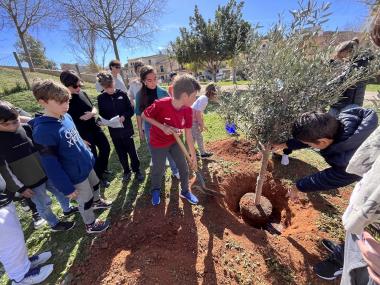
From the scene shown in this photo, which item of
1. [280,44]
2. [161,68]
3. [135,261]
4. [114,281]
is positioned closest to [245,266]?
[135,261]

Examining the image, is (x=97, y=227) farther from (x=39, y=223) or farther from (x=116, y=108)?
(x=116, y=108)

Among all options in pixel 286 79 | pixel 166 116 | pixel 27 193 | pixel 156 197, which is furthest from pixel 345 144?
pixel 27 193

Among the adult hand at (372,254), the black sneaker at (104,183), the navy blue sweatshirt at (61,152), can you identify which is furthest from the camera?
the black sneaker at (104,183)

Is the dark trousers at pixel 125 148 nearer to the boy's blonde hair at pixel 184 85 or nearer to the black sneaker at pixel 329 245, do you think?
the boy's blonde hair at pixel 184 85

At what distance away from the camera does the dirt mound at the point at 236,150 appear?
5.07 metres

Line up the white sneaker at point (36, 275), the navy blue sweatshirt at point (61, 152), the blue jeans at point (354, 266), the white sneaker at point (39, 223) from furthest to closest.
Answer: the white sneaker at point (39, 223) → the white sneaker at point (36, 275) → the navy blue sweatshirt at point (61, 152) → the blue jeans at point (354, 266)

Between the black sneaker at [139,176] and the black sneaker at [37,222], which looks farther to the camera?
the black sneaker at [139,176]

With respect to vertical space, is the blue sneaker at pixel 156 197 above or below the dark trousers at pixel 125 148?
below

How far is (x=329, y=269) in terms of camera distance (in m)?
2.65

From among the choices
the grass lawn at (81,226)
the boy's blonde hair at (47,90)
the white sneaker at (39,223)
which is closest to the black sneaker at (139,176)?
the grass lawn at (81,226)

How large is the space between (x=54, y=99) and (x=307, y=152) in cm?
493

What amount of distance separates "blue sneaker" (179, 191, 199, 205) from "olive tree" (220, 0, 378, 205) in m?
1.49

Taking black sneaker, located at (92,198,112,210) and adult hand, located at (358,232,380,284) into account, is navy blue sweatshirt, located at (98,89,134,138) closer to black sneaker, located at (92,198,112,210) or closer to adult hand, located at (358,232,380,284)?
black sneaker, located at (92,198,112,210)

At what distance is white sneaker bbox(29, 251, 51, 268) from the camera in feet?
9.53
